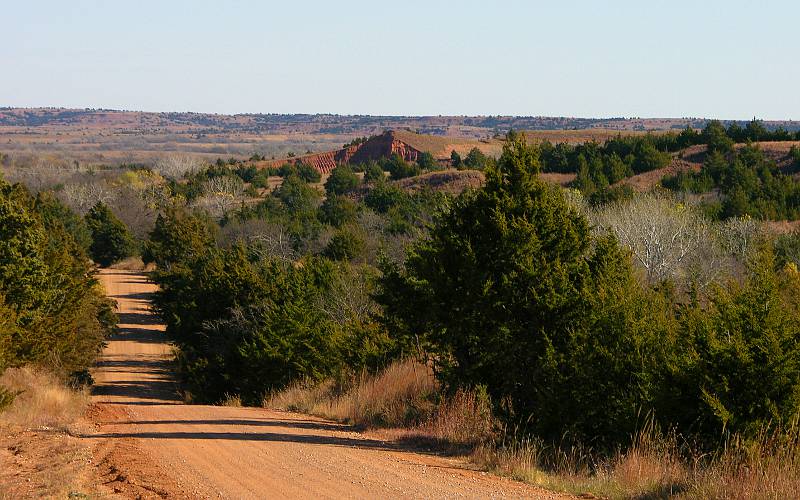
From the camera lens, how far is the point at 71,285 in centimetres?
3148

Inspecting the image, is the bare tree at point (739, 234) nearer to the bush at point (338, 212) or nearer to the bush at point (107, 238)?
the bush at point (338, 212)

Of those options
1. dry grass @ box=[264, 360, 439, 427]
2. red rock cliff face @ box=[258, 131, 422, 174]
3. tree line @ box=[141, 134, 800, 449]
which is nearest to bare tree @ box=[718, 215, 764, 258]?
tree line @ box=[141, 134, 800, 449]

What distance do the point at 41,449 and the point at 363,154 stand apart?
11791 cm

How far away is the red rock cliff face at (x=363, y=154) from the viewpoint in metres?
121

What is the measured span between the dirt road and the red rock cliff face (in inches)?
4079

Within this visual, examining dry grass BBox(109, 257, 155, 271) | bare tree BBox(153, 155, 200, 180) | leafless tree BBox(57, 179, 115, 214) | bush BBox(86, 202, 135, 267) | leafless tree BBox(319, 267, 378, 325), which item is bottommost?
dry grass BBox(109, 257, 155, 271)

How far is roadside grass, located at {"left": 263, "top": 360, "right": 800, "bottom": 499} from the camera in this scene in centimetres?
855

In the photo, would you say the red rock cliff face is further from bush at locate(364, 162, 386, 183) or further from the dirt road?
the dirt road

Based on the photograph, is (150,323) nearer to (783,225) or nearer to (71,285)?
(71,285)

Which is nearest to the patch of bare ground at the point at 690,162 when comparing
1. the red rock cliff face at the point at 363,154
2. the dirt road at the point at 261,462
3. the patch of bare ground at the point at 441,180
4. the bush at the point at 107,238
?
the patch of bare ground at the point at 441,180

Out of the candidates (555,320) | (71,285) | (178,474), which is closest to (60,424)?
(178,474)

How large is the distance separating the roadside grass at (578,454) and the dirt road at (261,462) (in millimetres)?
454

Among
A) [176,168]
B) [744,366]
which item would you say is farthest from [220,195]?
[744,366]

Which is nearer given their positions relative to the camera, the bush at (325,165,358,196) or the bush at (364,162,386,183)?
the bush at (325,165,358,196)
